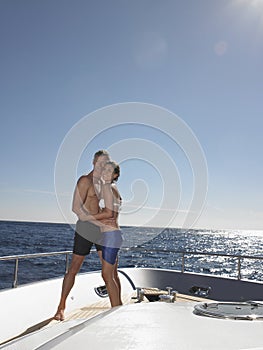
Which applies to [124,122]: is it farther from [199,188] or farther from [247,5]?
[247,5]

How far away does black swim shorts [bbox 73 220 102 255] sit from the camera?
3.41 metres

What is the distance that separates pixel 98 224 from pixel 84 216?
15cm

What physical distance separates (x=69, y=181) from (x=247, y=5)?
3422mm

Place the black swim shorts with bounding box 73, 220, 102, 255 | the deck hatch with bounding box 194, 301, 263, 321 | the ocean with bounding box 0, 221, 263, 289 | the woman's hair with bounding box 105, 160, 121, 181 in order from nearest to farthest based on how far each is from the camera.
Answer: the deck hatch with bounding box 194, 301, 263, 321
the woman's hair with bounding box 105, 160, 121, 181
the black swim shorts with bounding box 73, 220, 102, 255
the ocean with bounding box 0, 221, 263, 289

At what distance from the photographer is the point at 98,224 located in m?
3.43

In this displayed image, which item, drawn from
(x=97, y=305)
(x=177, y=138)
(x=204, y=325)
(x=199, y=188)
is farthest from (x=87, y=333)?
(x=97, y=305)

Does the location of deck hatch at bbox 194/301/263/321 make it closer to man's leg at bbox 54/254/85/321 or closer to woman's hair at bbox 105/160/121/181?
woman's hair at bbox 105/160/121/181

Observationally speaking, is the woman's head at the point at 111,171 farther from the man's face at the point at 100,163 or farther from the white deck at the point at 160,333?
the white deck at the point at 160,333

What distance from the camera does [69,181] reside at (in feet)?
Result: 11.6

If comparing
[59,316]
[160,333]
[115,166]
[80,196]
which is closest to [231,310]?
[160,333]

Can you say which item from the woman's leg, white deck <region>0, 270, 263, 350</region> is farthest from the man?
white deck <region>0, 270, 263, 350</region>

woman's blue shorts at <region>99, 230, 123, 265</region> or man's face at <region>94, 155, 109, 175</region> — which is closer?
man's face at <region>94, 155, 109, 175</region>

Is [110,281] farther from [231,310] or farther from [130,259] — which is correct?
[130,259]

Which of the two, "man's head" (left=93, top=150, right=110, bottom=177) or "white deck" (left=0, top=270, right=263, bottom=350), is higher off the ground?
"man's head" (left=93, top=150, right=110, bottom=177)
